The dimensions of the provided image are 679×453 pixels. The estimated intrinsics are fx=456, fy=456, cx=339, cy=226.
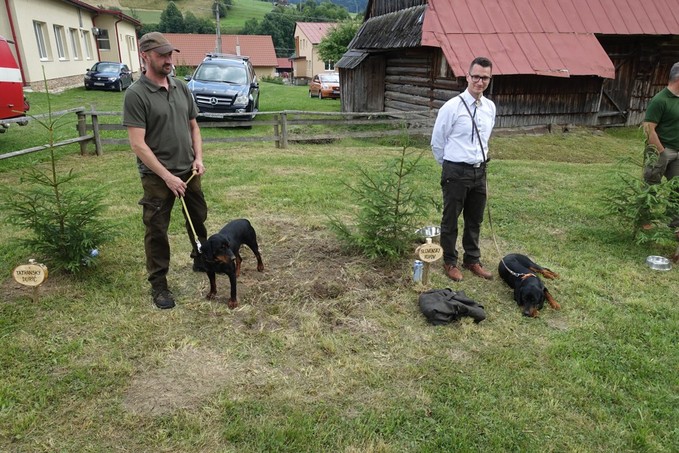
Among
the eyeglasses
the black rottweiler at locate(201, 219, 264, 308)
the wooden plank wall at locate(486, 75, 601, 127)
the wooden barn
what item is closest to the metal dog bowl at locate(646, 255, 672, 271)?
the eyeglasses

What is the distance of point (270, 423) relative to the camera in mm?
2797

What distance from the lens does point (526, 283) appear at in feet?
13.6

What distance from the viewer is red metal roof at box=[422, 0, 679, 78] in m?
12.3

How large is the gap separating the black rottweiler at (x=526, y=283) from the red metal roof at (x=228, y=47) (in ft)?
191

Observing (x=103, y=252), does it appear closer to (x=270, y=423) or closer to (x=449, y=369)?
(x=270, y=423)

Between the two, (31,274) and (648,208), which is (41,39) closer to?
(31,274)

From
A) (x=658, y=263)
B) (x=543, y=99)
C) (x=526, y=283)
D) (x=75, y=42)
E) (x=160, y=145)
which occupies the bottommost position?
(x=658, y=263)

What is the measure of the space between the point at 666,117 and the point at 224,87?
36.5 ft

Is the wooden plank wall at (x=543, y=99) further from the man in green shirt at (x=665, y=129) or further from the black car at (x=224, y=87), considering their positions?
the man in green shirt at (x=665, y=129)

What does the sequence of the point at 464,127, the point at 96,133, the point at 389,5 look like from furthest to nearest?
the point at 389,5, the point at 96,133, the point at 464,127

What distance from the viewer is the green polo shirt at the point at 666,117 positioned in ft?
17.1

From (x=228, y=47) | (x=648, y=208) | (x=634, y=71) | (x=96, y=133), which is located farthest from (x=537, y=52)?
(x=228, y=47)

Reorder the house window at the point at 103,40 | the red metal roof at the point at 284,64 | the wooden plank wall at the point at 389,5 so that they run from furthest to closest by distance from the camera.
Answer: the red metal roof at the point at 284,64 < the house window at the point at 103,40 < the wooden plank wall at the point at 389,5

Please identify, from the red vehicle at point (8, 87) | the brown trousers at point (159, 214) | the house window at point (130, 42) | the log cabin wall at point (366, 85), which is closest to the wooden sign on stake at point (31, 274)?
the brown trousers at point (159, 214)
